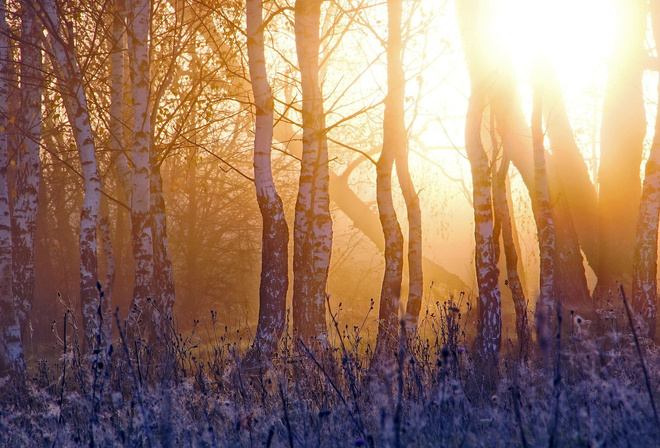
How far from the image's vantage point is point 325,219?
333 inches

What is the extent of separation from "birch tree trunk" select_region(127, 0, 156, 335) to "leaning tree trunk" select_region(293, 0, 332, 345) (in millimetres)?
2461

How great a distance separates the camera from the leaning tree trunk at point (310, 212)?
27.6ft

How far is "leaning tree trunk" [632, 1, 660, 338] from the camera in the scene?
9.52m

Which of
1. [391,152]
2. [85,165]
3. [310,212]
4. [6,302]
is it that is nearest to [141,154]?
[85,165]

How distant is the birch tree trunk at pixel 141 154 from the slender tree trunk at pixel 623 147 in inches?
372

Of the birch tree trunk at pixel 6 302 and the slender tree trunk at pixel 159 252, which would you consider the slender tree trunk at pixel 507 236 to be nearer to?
the slender tree trunk at pixel 159 252

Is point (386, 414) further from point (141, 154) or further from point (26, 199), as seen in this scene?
point (26, 199)

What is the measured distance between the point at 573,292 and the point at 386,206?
6401 millimetres

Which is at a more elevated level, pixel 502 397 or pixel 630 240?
pixel 630 240

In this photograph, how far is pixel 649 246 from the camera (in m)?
9.69

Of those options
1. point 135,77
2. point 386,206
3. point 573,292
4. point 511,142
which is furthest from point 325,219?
point 573,292

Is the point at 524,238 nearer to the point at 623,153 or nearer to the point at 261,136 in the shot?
the point at 623,153

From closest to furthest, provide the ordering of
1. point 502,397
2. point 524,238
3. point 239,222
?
point 502,397 → point 239,222 → point 524,238

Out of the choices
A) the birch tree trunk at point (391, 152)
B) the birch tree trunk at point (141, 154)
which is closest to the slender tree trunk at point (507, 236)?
the birch tree trunk at point (391, 152)
